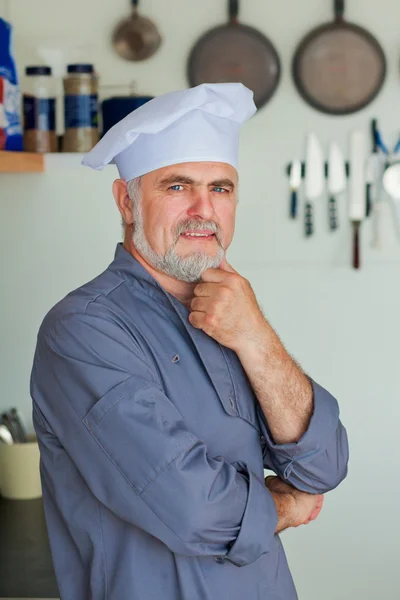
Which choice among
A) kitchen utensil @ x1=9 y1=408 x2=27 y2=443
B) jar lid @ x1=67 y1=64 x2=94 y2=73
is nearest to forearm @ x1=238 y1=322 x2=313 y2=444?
jar lid @ x1=67 y1=64 x2=94 y2=73

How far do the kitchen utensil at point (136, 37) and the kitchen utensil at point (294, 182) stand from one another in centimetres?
45

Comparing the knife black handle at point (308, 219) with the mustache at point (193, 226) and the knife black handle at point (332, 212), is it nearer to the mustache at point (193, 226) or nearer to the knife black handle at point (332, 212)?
the knife black handle at point (332, 212)

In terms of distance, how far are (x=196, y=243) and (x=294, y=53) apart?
1.20 m

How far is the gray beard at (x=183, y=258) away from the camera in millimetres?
1226

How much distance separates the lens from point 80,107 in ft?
6.89

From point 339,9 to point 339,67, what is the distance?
0.14m

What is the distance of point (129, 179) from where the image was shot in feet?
4.19

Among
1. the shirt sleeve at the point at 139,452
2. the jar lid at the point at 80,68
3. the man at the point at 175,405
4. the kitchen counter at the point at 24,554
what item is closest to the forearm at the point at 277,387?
the man at the point at 175,405

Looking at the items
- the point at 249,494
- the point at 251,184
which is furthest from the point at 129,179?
the point at 251,184

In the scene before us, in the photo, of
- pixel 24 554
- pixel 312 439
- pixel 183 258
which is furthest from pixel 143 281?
pixel 24 554

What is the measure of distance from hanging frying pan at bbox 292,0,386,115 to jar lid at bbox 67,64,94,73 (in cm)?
51

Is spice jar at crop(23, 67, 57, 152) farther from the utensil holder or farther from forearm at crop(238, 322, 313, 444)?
forearm at crop(238, 322, 313, 444)

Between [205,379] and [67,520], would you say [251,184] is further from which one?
[67,520]

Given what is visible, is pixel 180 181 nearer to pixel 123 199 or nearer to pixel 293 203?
pixel 123 199
